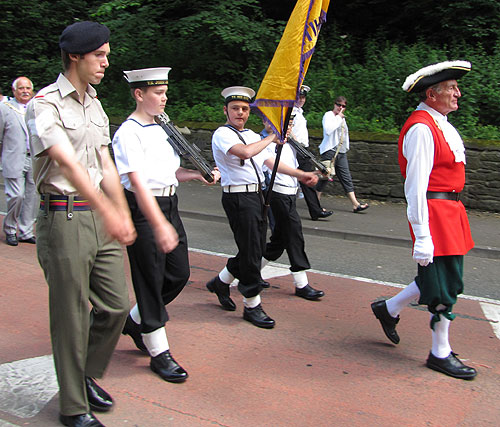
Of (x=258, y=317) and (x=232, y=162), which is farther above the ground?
(x=232, y=162)

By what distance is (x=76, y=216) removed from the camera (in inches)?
129

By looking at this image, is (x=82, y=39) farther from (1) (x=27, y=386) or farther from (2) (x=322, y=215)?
(2) (x=322, y=215)

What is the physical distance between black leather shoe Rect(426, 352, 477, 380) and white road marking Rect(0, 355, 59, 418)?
2.49 metres

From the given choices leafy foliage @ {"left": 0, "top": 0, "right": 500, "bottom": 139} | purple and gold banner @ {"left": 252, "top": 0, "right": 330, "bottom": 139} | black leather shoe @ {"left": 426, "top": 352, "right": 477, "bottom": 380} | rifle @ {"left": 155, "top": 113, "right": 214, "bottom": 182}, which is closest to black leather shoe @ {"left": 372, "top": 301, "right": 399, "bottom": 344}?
black leather shoe @ {"left": 426, "top": 352, "right": 477, "bottom": 380}

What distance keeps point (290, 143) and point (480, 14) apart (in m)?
11.5

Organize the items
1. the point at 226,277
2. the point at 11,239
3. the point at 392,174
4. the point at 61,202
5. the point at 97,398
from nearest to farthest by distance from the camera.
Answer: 1. the point at 61,202
2. the point at 97,398
3. the point at 226,277
4. the point at 11,239
5. the point at 392,174

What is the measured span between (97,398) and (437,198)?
98.1 inches

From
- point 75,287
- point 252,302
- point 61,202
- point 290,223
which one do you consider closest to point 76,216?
point 61,202

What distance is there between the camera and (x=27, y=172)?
26.6 ft

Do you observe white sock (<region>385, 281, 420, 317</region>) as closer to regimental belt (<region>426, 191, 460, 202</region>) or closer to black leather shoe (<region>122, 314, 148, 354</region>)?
regimental belt (<region>426, 191, 460, 202</region>)

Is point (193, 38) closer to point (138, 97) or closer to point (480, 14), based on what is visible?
point (480, 14)

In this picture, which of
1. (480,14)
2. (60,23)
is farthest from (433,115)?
(60,23)

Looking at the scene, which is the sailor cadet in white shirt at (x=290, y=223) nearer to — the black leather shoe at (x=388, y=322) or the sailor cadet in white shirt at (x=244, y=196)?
the sailor cadet in white shirt at (x=244, y=196)

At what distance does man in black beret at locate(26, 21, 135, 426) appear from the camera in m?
3.21
